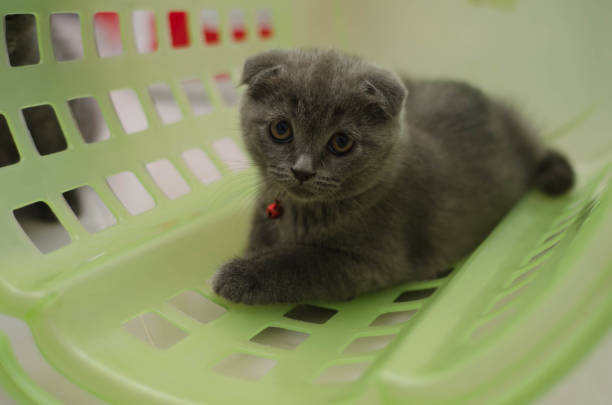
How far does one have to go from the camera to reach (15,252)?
116 centimetres

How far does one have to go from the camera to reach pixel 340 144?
3.70 ft

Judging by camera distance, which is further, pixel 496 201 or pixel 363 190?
pixel 496 201

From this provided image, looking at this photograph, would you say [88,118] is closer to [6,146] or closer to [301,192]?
[6,146]

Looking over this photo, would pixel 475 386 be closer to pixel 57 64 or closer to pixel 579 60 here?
pixel 57 64

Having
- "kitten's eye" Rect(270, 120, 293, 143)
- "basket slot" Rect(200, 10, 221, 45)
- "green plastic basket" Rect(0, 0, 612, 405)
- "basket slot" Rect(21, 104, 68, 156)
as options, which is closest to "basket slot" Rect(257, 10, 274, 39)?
"green plastic basket" Rect(0, 0, 612, 405)

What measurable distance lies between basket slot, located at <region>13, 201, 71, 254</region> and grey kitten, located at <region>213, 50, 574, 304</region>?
0.54 metres

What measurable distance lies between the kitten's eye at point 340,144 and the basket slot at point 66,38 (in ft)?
2.89

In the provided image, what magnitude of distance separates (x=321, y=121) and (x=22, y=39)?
97cm

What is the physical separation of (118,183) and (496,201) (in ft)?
4.03

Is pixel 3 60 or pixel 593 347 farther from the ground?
pixel 3 60

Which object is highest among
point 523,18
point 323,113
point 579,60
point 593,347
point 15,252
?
point 523,18

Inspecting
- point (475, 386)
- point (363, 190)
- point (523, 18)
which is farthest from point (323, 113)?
point (523, 18)

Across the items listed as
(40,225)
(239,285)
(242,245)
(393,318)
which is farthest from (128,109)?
(393,318)

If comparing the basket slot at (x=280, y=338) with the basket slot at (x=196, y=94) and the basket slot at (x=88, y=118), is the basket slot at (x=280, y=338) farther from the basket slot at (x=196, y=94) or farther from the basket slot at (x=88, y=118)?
the basket slot at (x=196, y=94)
